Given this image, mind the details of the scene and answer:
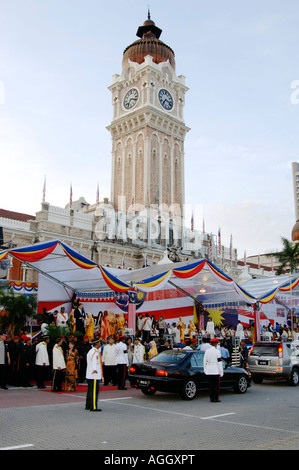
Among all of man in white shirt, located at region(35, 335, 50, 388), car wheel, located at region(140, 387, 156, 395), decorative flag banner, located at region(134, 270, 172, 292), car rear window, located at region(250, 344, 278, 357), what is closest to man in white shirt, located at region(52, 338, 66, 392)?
man in white shirt, located at region(35, 335, 50, 388)

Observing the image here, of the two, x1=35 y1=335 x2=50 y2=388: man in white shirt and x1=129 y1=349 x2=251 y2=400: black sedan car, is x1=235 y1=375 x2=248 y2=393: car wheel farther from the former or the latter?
x1=35 y1=335 x2=50 y2=388: man in white shirt

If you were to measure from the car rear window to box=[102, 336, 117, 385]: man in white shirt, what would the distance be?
5097mm

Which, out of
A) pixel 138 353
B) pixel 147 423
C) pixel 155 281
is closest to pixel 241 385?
pixel 138 353

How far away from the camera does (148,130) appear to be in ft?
164

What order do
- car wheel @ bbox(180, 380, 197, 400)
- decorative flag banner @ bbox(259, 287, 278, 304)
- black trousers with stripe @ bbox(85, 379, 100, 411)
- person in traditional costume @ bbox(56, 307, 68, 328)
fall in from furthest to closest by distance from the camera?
1. decorative flag banner @ bbox(259, 287, 278, 304)
2. person in traditional costume @ bbox(56, 307, 68, 328)
3. car wheel @ bbox(180, 380, 197, 400)
4. black trousers with stripe @ bbox(85, 379, 100, 411)

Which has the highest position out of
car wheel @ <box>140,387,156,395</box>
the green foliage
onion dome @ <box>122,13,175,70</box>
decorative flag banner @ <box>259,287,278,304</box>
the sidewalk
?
onion dome @ <box>122,13,175,70</box>

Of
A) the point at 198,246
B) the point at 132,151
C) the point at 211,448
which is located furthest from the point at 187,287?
the point at 132,151

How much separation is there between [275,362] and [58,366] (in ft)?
24.5

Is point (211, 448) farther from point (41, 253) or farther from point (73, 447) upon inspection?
point (41, 253)

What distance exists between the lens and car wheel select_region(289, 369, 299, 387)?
14704mm

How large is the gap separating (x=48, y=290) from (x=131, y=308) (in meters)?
6.46

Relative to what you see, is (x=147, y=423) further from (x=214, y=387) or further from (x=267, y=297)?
(x=267, y=297)

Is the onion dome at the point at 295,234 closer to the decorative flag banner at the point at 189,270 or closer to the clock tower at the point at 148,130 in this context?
the clock tower at the point at 148,130

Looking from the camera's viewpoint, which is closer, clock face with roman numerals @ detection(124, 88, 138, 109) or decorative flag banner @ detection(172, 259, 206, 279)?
decorative flag banner @ detection(172, 259, 206, 279)
